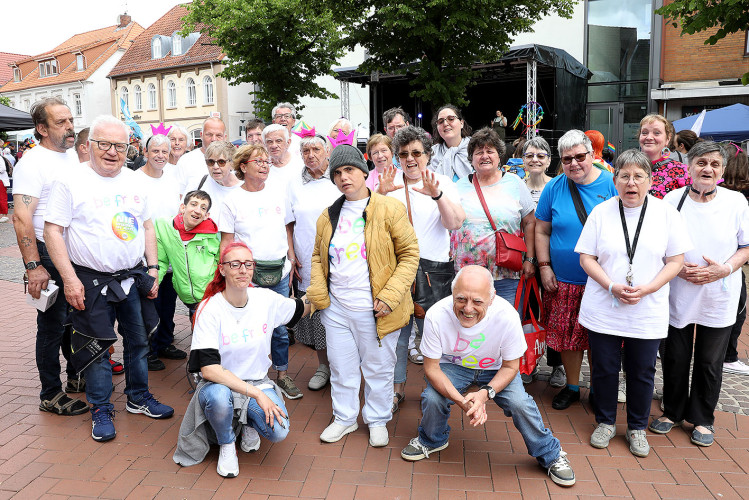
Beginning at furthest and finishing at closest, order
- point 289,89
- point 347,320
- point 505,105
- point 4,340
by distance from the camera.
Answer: point 505,105 → point 289,89 → point 4,340 → point 347,320

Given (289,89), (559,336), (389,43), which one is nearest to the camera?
(559,336)

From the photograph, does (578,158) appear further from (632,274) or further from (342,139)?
(342,139)

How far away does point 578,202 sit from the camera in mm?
3812

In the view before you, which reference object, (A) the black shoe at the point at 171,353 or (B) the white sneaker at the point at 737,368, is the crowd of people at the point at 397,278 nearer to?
(B) the white sneaker at the point at 737,368

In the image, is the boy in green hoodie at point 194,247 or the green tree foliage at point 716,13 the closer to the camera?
the boy in green hoodie at point 194,247

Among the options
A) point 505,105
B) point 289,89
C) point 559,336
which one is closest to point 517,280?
point 559,336

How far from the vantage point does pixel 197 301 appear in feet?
14.1

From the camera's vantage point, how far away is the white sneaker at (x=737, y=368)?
4.72m

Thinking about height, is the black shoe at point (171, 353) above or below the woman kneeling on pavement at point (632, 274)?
below

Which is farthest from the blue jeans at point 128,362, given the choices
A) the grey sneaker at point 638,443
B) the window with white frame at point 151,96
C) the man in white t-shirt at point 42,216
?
the window with white frame at point 151,96

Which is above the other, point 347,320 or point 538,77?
point 538,77

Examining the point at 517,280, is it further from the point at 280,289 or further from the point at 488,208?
the point at 280,289

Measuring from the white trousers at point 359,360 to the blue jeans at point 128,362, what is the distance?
130 cm

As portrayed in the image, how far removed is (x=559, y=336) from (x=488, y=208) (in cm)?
102
